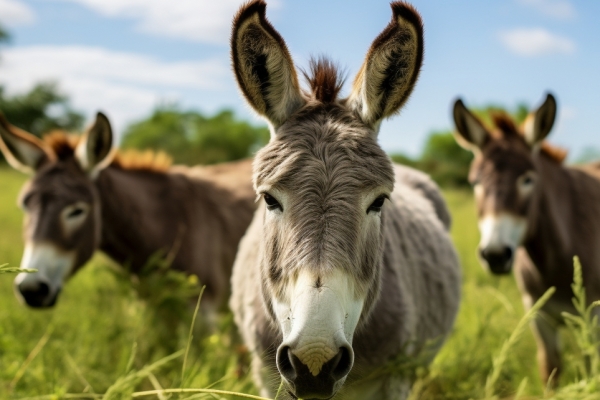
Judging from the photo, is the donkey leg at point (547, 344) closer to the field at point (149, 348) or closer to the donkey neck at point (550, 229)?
the field at point (149, 348)

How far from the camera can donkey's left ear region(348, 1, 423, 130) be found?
2078 millimetres

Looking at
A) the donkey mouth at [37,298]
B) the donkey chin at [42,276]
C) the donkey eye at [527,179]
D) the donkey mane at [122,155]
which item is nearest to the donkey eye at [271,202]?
the donkey chin at [42,276]

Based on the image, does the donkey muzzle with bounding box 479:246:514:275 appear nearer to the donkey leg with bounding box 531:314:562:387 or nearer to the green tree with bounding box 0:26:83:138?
the donkey leg with bounding box 531:314:562:387

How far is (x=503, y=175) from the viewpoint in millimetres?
4324

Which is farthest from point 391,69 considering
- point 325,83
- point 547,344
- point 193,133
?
point 193,133

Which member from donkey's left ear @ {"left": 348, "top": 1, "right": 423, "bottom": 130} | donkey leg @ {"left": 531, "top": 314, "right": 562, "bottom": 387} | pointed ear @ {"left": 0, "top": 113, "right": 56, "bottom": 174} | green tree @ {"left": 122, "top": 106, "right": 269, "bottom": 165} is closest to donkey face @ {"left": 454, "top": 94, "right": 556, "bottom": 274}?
donkey leg @ {"left": 531, "top": 314, "right": 562, "bottom": 387}

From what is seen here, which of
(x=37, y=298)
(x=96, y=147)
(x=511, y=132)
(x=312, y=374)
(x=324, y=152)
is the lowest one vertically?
(x=37, y=298)

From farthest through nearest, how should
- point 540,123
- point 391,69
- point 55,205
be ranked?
point 540,123
point 55,205
point 391,69

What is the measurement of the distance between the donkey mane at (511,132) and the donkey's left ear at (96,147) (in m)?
3.61

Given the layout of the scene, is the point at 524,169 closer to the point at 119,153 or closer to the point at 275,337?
the point at 275,337

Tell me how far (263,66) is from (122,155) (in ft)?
12.3

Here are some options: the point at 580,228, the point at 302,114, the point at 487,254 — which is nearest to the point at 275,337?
the point at 302,114

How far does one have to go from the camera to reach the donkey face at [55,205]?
390 cm

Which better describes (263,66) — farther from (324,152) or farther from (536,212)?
(536,212)
